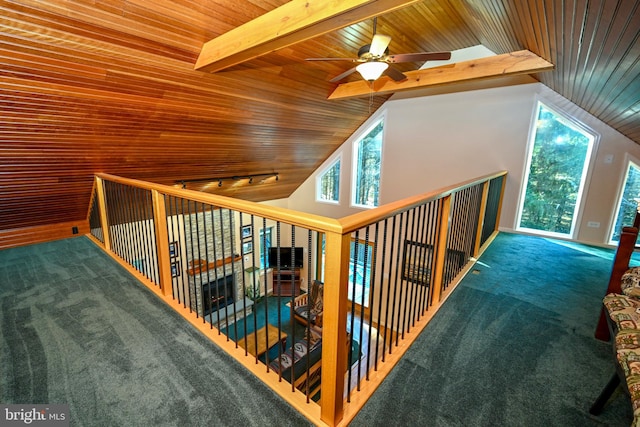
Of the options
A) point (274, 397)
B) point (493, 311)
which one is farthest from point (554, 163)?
point (274, 397)

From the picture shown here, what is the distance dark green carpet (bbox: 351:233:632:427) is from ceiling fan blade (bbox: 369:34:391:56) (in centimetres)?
229

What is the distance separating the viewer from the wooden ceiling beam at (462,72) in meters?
3.29

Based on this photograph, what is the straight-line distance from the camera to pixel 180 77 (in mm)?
3139

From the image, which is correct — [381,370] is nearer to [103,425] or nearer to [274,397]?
[274,397]

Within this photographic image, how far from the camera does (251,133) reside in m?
4.93

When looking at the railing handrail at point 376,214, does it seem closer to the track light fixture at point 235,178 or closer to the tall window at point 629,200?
the tall window at point 629,200

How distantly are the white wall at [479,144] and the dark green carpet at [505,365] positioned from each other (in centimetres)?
268

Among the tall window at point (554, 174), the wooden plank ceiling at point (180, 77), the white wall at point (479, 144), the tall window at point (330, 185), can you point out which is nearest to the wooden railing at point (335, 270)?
the wooden plank ceiling at point (180, 77)

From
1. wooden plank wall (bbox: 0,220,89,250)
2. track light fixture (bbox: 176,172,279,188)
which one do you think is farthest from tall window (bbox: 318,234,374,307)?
wooden plank wall (bbox: 0,220,89,250)

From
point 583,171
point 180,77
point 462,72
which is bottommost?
point 583,171
